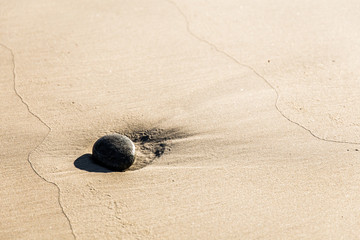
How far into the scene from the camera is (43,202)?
9.50 ft

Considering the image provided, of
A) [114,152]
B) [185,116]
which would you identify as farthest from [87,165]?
[185,116]

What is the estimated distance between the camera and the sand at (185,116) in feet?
9.34

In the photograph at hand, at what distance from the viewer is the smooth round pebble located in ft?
10.2

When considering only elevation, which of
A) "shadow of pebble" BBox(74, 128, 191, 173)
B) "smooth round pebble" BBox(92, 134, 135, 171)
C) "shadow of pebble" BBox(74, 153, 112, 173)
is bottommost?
"shadow of pebble" BBox(74, 128, 191, 173)

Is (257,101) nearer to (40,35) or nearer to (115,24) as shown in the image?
(115,24)

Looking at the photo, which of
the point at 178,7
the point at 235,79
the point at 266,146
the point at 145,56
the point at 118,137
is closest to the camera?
the point at 118,137

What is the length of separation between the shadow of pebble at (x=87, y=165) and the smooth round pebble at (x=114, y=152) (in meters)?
0.03

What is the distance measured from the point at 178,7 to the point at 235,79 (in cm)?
177

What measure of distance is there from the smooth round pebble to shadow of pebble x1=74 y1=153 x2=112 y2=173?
3cm

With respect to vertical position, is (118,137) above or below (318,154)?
above

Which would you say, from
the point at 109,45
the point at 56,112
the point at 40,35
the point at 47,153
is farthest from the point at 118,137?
the point at 40,35

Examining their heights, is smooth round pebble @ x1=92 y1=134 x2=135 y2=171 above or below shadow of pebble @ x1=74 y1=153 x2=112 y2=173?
above

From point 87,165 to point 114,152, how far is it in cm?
26

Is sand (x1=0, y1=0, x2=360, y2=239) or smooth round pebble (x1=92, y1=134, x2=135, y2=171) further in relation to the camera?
smooth round pebble (x1=92, y1=134, x2=135, y2=171)
